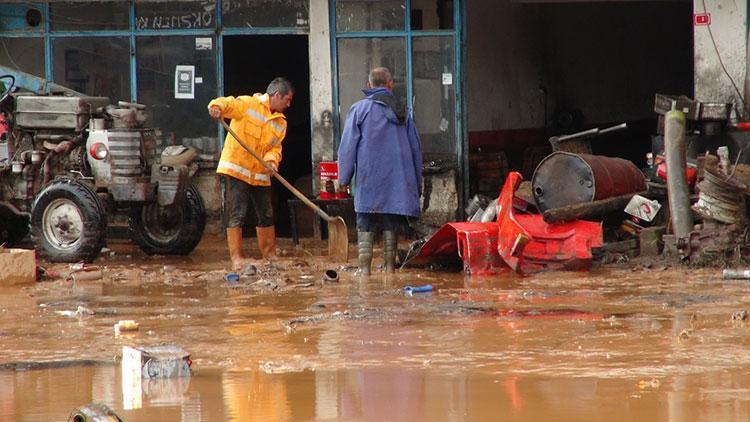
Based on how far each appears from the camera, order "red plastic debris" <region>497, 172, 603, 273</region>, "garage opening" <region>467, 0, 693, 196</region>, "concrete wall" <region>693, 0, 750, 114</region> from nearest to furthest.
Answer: "red plastic debris" <region>497, 172, 603, 273</region>, "concrete wall" <region>693, 0, 750, 114</region>, "garage opening" <region>467, 0, 693, 196</region>

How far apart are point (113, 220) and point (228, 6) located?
2.83 metres

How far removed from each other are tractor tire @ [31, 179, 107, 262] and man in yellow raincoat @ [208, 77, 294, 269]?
4.48ft

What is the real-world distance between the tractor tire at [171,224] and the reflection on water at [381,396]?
7029 millimetres

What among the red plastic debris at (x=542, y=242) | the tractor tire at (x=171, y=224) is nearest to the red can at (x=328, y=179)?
the tractor tire at (x=171, y=224)

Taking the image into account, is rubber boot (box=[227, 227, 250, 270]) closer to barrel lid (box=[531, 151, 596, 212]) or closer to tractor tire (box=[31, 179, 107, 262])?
tractor tire (box=[31, 179, 107, 262])

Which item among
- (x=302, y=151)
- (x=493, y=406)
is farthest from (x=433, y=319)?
(x=302, y=151)

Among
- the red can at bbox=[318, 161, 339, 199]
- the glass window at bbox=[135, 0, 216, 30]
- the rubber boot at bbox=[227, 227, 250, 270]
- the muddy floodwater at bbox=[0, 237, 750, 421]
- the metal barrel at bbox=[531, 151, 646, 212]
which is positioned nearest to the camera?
the muddy floodwater at bbox=[0, 237, 750, 421]

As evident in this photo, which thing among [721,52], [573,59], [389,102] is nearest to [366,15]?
[389,102]

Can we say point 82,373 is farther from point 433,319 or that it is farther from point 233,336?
point 433,319

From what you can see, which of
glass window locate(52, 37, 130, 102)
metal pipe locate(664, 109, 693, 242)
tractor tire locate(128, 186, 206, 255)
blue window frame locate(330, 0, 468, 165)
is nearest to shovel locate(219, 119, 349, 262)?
tractor tire locate(128, 186, 206, 255)

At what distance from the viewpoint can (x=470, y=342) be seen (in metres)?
8.80

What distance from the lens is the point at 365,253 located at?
1295cm

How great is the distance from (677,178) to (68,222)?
19.8 feet

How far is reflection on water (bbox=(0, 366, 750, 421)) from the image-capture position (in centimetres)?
676
